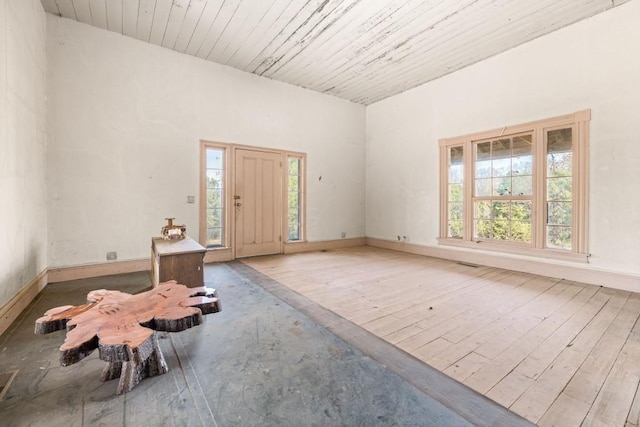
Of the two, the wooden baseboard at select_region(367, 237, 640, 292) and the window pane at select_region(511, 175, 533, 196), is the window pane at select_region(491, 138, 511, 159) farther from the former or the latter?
the wooden baseboard at select_region(367, 237, 640, 292)

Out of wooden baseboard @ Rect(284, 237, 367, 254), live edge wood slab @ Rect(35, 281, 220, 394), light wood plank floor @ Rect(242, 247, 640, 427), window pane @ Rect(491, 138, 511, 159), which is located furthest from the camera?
wooden baseboard @ Rect(284, 237, 367, 254)

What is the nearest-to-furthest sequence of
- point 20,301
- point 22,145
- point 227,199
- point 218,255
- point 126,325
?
point 126,325 → point 20,301 → point 22,145 → point 218,255 → point 227,199

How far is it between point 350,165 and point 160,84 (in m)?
3.90

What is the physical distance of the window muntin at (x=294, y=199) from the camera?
5633mm

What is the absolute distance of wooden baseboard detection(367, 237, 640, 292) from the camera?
326cm

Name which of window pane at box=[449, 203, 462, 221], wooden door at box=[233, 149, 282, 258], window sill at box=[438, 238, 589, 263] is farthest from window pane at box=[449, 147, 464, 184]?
wooden door at box=[233, 149, 282, 258]

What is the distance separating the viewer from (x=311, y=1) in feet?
10.6

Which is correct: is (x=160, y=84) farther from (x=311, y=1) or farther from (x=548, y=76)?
(x=548, y=76)

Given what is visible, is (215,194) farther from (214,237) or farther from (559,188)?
(559,188)

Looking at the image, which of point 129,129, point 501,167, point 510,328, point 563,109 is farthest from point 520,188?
point 129,129

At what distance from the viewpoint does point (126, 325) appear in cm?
141

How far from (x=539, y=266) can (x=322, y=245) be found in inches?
144

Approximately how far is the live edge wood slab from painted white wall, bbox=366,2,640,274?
449 cm

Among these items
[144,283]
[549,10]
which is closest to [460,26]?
[549,10]
